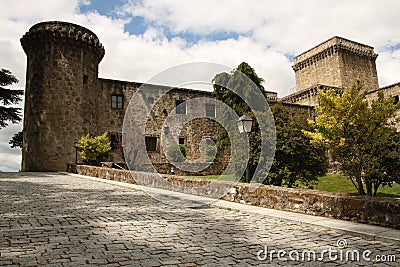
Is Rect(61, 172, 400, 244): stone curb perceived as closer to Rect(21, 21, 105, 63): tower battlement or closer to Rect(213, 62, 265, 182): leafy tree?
Rect(213, 62, 265, 182): leafy tree

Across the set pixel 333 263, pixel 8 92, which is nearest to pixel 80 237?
pixel 333 263

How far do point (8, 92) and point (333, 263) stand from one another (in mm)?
25833

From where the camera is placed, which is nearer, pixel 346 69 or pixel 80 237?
pixel 80 237

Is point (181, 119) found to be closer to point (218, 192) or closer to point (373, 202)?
point (218, 192)

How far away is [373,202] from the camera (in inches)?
199

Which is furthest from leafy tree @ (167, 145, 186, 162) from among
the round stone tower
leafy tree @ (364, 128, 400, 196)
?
leafy tree @ (364, 128, 400, 196)

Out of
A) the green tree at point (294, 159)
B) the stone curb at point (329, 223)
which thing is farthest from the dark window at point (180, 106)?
the stone curb at point (329, 223)

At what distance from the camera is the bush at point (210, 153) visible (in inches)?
1038

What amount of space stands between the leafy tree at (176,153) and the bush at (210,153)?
203 cm

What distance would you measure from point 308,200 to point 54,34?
20.9m

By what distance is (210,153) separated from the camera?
2730 cm

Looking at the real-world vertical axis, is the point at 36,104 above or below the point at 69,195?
above

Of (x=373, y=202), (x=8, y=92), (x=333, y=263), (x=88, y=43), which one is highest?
(x=88, y=43)

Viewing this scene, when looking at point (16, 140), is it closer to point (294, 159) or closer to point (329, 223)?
point (294, 159)
